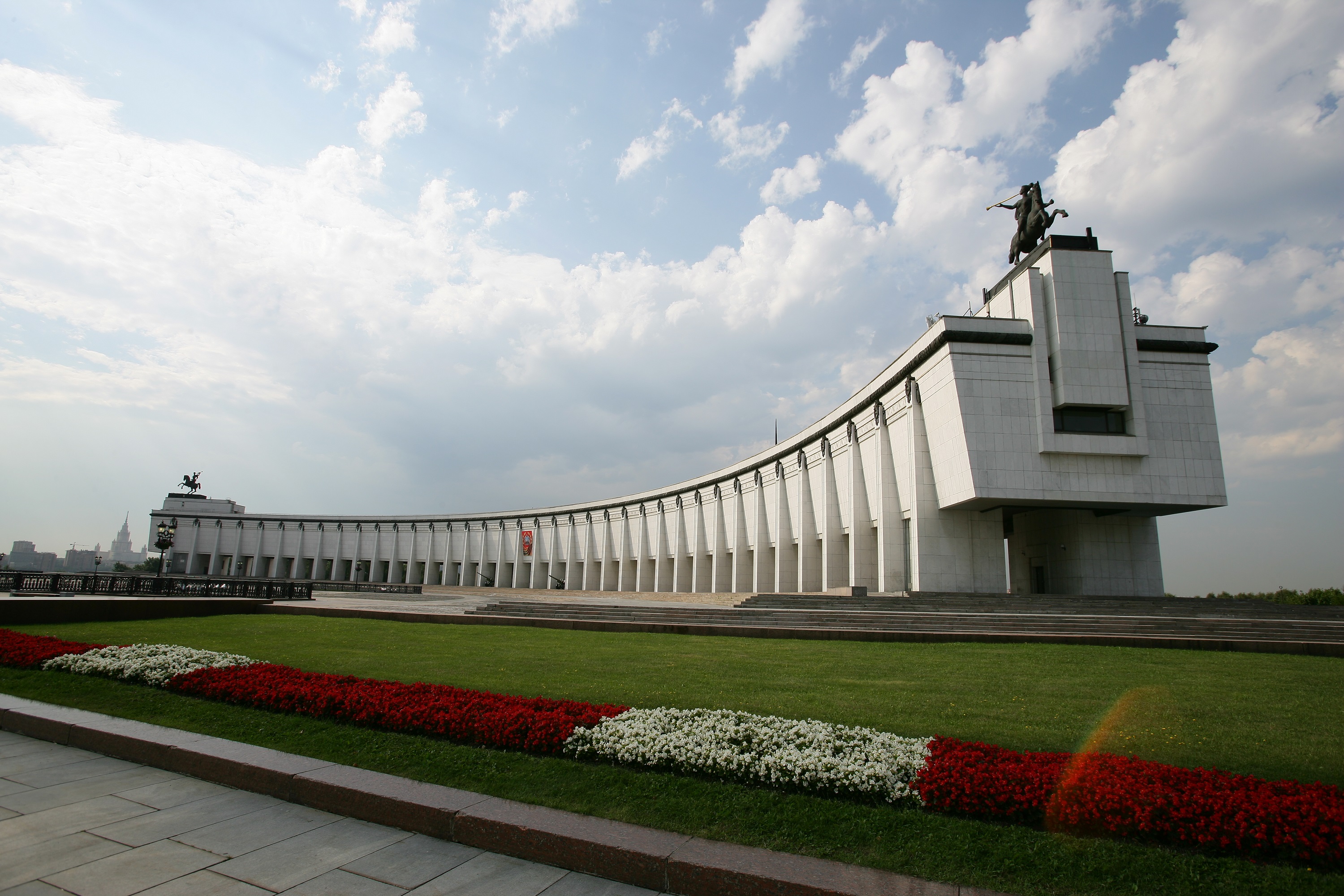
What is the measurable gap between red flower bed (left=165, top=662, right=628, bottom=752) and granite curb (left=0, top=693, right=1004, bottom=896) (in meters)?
0.80

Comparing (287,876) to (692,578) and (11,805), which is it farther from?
(692,578)

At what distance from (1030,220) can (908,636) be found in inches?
987

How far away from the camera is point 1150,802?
438cm

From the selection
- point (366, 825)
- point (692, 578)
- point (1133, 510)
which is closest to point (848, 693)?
point (366, 825)

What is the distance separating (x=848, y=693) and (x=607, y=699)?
299cm

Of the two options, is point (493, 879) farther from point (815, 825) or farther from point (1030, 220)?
point (1030, 220)

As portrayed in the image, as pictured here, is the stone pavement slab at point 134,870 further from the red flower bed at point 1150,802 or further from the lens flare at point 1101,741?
the lens flare at point 1101,741

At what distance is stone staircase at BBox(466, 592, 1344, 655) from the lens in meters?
15.1

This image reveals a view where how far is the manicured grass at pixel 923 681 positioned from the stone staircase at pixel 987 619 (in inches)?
37.5

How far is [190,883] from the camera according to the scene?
4121 mm

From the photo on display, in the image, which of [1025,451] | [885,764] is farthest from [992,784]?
[1025,451]

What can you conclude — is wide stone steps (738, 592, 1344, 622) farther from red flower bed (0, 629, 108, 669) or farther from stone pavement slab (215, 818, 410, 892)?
stone pavement slab (215, 818, 410, 892)

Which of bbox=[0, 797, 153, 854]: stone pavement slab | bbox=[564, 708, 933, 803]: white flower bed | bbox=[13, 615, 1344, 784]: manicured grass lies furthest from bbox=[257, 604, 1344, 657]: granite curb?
bbox=[0, 797, 153, 854]: stone pavement slab

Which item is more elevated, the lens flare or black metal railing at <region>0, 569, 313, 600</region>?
black metal railing at <region>0, 569, 313, 600</region>
